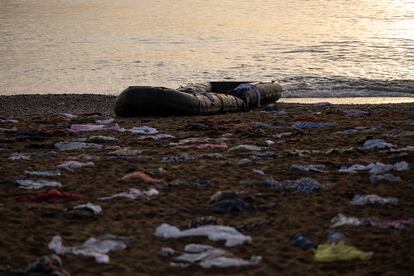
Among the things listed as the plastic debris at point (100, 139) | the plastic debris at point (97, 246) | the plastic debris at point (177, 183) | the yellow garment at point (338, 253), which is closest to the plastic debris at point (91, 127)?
the plastic debris at point (100, 139)

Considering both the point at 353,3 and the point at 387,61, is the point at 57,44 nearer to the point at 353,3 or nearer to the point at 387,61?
the point at 387,61

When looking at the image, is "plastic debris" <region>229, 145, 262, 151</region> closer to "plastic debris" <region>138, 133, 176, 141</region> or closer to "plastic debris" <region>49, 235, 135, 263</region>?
"plastic debris" <region>138, 133, 176, 141</region>

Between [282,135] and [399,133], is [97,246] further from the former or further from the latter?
[399,133]

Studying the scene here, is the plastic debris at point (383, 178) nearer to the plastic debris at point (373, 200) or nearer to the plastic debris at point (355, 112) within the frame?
the plastic debris at point (373, 200)

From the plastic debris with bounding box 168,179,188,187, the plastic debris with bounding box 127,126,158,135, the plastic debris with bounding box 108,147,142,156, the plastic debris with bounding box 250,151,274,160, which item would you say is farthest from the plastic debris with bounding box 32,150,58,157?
the plastic debris with bounding box 250,151,274,160

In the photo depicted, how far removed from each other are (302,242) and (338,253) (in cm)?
42

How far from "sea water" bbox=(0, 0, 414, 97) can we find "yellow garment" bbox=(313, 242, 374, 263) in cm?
1666

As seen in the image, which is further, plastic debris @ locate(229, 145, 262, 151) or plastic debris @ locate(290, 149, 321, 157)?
plastic debris @ locate(229, 145, 262, 151)

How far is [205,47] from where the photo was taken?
1312 inches

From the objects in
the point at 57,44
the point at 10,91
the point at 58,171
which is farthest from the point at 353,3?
the point at 58,171

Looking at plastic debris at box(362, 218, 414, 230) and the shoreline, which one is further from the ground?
plastic debris at box(362, 218, 414, 230)

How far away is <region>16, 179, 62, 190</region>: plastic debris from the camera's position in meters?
9.03

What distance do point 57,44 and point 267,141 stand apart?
80.4 feet

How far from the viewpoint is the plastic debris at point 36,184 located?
9034 mm
